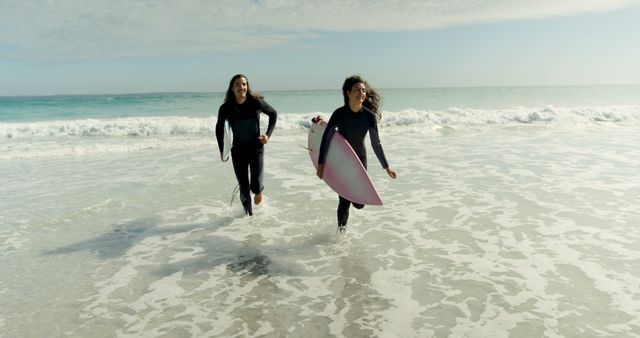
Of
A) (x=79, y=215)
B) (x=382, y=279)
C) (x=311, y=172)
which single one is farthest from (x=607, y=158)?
(x=79, y=215)

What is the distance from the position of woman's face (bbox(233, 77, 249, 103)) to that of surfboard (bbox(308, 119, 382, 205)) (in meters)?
1.65

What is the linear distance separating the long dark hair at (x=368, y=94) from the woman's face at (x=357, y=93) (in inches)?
1.9

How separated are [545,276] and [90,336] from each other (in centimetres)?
432

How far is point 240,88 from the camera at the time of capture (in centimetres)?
658

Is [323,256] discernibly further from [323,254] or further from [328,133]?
[328,133]

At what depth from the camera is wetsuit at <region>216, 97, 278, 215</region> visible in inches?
267

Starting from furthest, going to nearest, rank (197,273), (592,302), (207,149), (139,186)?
(207,149), (139,186), (197,273), (592,302)

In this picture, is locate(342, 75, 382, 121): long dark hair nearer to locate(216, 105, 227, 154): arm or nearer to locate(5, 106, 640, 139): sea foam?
locate(216, 105, 227, 154): arm

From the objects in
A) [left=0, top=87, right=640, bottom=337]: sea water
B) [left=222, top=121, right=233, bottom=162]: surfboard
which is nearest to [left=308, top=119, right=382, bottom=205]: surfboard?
[left=0, top=87, right=640, bottom=337]: sea water

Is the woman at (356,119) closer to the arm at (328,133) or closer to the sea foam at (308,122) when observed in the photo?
the arm at (328,133)

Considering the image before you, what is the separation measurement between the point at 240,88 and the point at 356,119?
1.86 metres

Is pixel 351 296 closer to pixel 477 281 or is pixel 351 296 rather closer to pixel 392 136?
pixel 477 281

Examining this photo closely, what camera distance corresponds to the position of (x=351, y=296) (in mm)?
4344

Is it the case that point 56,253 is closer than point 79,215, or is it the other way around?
point 56,253
